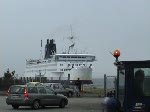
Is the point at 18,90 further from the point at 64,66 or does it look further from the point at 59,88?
the point at 64,66

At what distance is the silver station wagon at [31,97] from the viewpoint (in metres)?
27.0

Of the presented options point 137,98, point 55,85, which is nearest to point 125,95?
point 137,98

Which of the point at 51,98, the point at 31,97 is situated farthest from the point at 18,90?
the point at 51,98

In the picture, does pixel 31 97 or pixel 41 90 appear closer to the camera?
pixel 31 97

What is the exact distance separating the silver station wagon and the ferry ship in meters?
55.2

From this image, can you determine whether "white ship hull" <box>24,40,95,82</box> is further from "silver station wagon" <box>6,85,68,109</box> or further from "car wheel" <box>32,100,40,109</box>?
"car wheel" <box>32,100,40,109</box>

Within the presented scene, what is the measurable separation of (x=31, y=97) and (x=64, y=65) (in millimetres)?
61677

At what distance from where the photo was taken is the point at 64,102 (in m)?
28.8

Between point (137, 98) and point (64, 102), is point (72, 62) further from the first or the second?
point (137, 98)

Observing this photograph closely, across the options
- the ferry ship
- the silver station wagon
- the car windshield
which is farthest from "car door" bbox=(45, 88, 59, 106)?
the ferry ship

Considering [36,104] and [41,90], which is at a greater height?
[41,90]

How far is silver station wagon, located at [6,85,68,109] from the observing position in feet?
88.7

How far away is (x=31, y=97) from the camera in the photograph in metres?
27.0

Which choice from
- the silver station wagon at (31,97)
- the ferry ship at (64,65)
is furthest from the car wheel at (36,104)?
the ferry ship at (64,65)
